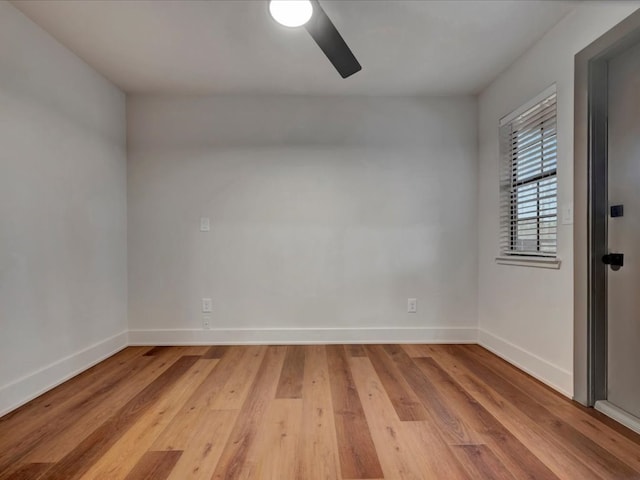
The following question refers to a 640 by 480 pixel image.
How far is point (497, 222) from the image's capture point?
2707 millimetres

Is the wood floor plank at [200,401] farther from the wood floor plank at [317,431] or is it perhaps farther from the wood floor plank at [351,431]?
the wood floor plank at [351,431]

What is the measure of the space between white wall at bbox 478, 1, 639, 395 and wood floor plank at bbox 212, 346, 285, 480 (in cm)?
177

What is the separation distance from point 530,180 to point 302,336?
2.21 m

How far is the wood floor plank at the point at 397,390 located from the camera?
176 cm

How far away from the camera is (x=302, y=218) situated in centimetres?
298

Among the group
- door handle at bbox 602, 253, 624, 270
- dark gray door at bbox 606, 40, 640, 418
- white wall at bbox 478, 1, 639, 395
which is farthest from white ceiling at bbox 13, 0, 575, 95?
door handle at bbox 602, 253, 624, 270

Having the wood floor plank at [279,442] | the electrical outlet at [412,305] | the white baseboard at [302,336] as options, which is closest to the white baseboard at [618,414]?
the white baseboard at [302,336]

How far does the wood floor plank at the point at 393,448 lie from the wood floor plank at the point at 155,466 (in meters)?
0.88

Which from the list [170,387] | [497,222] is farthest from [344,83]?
[170,387]

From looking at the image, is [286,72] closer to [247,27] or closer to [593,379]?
[247,27]

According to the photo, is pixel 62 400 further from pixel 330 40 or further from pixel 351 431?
pixel 330 40

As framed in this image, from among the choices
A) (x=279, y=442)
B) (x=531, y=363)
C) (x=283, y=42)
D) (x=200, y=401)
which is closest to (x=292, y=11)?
(x=283, y=42)

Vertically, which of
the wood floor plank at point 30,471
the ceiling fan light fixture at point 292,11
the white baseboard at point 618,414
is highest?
the ceiling fan light fixture at point 292,11

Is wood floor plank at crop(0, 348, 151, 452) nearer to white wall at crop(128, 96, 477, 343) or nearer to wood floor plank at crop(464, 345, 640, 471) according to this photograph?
white wall at crop(128, 96, 477, 343)
